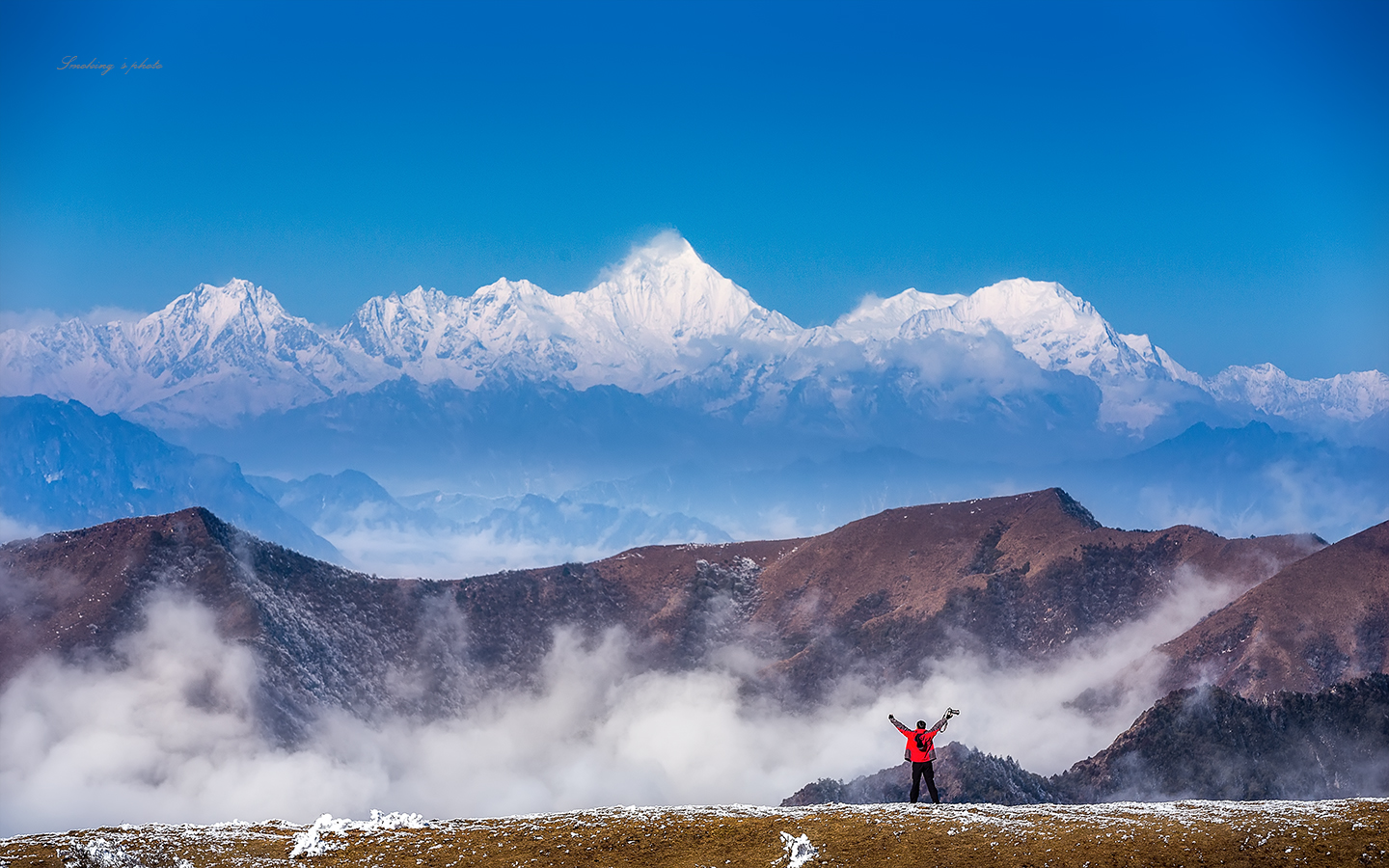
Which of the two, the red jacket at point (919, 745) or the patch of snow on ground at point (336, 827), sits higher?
the red jacket at point (919, 745)

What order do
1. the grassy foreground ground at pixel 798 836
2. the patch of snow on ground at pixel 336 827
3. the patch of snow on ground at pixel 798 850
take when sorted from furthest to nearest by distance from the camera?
1. the patch of snow on ground at pixel 336 827
2. the patch of snow on ground at pixel 798 850
3. the grassy foreground ground at pixel 798 836

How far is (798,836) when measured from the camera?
4306cm

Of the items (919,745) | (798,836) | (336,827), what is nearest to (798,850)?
(798,836)

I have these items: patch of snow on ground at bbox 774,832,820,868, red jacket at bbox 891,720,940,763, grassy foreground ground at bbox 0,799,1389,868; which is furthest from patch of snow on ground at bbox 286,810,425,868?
red jacket at bbox 891,720,940,763

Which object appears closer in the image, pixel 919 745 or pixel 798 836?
pixel 798 836

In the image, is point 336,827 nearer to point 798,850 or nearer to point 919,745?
point 798,850

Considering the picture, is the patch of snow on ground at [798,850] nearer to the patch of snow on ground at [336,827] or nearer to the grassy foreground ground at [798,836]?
the grassy foreground ground at [798,836]

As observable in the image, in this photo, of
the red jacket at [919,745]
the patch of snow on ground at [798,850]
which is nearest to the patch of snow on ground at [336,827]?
the patch of snow on ground at [798,850]

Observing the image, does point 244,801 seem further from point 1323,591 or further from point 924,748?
point 1323,591

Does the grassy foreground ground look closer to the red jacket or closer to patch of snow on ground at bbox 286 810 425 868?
patch of snow on ground at bbox 286 810 425 868

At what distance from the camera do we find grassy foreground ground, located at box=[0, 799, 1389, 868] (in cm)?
3988

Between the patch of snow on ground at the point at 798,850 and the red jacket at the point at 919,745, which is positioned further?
the red jacket at the point at 919,745

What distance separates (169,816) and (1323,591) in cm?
17546

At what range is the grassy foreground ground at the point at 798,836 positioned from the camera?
1570 inches
